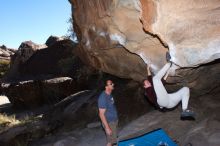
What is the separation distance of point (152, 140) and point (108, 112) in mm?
1364

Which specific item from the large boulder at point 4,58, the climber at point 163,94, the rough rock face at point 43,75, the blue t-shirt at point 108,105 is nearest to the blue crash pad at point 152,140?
the blue t-shirt at point 108,105

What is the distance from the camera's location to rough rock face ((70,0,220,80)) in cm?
643

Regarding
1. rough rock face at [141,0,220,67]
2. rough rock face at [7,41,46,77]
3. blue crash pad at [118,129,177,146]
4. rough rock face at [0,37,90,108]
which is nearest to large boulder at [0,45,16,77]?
rough rock face at [7,41,46,77]

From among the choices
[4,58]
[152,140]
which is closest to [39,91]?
[152,140]

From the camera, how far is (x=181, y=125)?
1008cm

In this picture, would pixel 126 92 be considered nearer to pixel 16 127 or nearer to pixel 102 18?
pixel 16 127

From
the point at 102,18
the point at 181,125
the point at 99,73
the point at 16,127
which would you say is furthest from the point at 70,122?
the point at 102,18

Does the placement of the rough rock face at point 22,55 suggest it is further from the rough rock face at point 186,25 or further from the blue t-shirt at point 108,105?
the rough rock face at point 186,25

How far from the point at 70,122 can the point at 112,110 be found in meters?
6.16

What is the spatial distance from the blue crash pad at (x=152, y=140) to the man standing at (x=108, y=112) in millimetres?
351

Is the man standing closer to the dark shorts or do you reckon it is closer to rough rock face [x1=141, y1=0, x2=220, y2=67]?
the dark shorts

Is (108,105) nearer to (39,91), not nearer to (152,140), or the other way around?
(152,140)

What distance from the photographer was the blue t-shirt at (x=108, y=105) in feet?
26.4

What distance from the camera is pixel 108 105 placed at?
→ 26.9 feet
